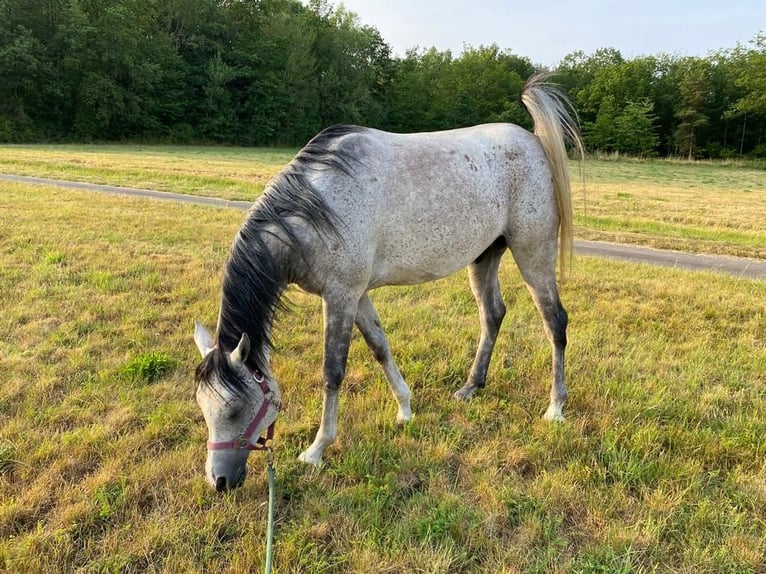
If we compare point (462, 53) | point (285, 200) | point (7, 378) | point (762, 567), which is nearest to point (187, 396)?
point (7, 378)

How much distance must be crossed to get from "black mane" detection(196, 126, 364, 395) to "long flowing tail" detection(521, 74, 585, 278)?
5.36 ft

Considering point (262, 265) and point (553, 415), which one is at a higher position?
point (262, 265)

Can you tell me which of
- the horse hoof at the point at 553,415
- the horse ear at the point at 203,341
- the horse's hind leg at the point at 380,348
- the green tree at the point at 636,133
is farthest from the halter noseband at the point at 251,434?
the green tree at the point at 636,133

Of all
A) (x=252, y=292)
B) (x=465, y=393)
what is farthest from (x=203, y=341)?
(x=465, y=393)

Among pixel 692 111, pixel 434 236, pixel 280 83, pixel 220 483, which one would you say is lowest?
pixel 220 483

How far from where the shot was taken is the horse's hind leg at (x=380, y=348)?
3363 mm

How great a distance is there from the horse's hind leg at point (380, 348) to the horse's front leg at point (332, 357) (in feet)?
1.13

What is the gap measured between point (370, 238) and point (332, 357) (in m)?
0.77

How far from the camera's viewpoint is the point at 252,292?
266 cm

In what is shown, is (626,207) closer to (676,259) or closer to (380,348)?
(676,259)

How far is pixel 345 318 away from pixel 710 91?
71.7 meters

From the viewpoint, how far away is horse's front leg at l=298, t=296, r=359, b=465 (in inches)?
116

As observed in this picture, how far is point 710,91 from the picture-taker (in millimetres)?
58031

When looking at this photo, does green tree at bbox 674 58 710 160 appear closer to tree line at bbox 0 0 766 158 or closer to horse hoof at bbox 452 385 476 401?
tree line at bbox 0 0 766 158
